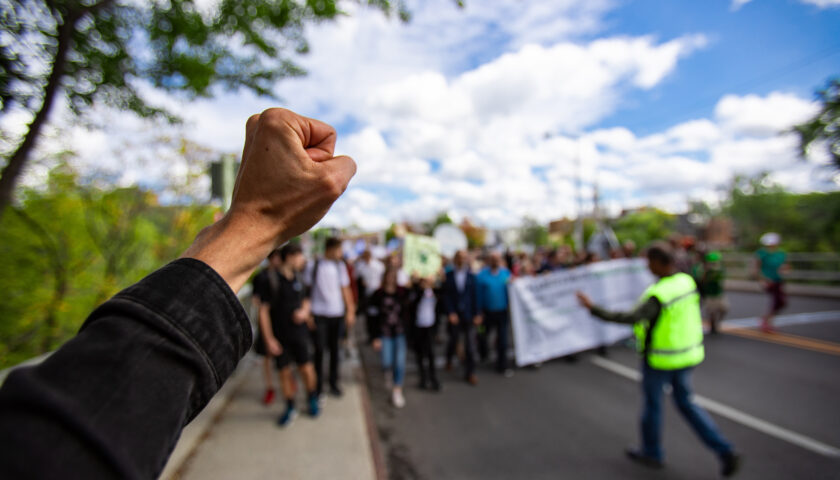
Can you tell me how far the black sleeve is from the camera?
0.42 metres

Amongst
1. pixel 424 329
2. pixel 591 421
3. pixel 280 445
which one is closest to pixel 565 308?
pixel 591 421

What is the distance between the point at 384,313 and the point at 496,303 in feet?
6.87

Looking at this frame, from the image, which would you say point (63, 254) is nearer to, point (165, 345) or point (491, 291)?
point (165, 345)

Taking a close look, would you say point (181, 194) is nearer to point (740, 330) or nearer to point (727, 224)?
point (740, 330)

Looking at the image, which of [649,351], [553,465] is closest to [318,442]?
[553,465]

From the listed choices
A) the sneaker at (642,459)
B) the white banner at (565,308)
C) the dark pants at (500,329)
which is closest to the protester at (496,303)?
the dark pants at (500,329)

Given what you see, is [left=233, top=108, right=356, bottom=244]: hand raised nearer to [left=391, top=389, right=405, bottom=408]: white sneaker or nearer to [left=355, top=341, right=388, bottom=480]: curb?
[left=355, top=341, right=388, bottom=480]: curb

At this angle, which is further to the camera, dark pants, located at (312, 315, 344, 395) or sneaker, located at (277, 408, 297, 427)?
dark pants, located at (312, 315, 344, 395)

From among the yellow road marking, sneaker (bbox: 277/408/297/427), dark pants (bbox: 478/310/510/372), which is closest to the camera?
sneaker (bbox: 277/408/297/427)

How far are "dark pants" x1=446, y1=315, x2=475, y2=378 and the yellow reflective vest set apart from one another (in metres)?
2.90

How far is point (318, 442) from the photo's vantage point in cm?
403

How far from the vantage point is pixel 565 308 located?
6.88 meters

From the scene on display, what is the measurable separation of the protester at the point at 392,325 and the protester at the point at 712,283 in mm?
6194

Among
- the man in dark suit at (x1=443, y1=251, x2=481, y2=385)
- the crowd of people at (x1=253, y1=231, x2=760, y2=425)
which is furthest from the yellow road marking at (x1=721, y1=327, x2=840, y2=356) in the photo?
the man in dark suit at (x1=443, y1=251, x2=481, y2=385)
